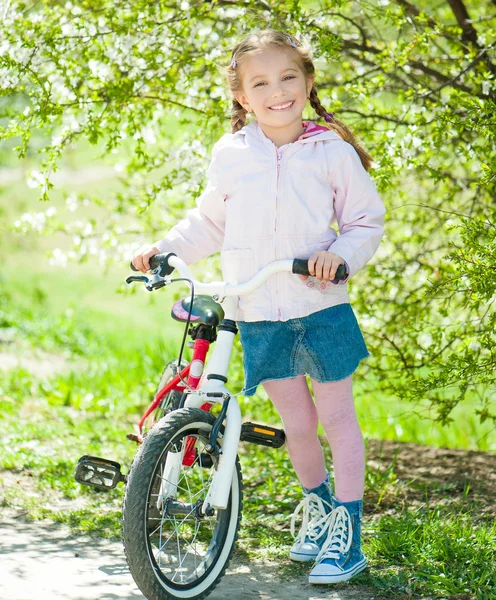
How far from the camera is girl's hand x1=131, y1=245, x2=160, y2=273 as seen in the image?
10.2 feet

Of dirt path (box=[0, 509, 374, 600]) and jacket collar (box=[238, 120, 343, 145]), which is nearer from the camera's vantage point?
dirt path (box=[0, 509, 374, 600])

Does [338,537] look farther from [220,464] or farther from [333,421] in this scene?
[220,464]

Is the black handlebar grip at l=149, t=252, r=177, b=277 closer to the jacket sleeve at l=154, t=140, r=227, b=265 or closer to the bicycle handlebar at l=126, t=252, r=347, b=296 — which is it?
the bicycle handlebar at l=126, t=252, r=347, b=296

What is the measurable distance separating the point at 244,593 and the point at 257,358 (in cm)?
78

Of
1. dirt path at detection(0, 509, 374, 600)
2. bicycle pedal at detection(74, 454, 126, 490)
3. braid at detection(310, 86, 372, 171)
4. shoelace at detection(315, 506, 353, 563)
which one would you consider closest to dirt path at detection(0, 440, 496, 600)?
dirt path at detection(0, 509, 374, 600)

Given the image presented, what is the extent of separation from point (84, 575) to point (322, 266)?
1.36 metres

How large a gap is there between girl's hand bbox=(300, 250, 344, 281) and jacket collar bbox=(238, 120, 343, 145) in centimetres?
45

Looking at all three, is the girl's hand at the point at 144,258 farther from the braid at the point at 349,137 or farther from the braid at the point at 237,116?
the braid at the point at 349,137

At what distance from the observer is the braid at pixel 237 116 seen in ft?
10.8

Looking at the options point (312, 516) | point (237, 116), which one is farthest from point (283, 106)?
point (312, 516)

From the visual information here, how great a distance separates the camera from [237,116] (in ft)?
10.8

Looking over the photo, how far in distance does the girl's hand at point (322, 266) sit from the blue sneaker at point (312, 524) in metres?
0.92

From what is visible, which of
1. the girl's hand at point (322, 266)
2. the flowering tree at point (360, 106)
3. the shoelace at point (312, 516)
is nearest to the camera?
the girl's hand at point (322, 266)

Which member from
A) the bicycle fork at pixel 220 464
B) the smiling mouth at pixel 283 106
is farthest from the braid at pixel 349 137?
the bicycle fork at pixel 220 464
